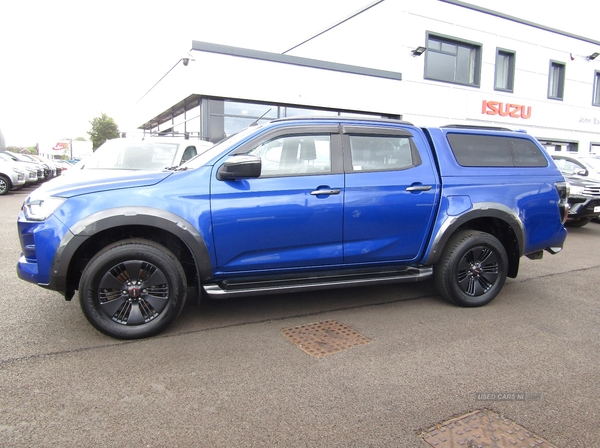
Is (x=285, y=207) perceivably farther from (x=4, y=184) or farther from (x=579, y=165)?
(x=4, y=184)

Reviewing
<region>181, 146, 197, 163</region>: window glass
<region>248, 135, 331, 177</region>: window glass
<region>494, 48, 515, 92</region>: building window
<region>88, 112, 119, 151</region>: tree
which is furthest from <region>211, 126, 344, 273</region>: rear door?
<region>88, 112, 119, 151</region>: tree

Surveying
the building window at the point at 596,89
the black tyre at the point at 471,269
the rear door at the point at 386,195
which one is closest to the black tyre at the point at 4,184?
the rear door at the point at 386,195

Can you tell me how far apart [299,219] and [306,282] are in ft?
1.94

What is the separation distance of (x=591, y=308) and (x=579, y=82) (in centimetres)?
2245

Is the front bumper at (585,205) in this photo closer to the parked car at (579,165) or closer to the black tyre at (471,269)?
the parked car at (579,165)

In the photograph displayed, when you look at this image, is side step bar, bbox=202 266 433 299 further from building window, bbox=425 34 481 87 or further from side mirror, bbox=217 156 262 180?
building window, bbox=425 34 481 87

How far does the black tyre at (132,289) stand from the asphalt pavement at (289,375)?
0.16 meters

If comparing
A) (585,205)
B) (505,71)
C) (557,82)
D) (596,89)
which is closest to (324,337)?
(585,205)

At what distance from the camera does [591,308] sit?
4629mm

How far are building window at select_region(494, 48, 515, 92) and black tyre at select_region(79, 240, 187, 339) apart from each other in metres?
20.2

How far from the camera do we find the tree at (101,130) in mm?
59344

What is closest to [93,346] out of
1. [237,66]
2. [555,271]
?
[555,271]

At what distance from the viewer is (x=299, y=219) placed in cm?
381

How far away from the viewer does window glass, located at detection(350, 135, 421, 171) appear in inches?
164
